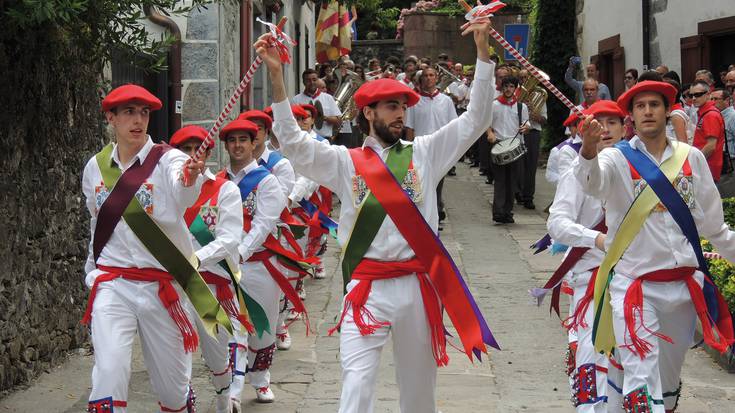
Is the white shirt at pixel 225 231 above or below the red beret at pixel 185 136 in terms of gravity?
below

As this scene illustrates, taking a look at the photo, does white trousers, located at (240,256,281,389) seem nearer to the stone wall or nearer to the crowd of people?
the crowd of people

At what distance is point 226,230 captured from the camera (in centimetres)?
698

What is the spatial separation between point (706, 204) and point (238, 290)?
289 cm

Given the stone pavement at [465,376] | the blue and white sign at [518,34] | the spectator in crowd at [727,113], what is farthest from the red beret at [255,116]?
the blue and white sign at [518,34]

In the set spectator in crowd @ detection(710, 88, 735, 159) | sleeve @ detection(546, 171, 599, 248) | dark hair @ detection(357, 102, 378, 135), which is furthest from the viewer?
spectator in crowd @ detection(710, 88, 735, 159)

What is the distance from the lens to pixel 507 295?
1175 centimetres

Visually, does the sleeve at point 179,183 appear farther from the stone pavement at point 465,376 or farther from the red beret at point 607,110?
the red beret at point 607,110

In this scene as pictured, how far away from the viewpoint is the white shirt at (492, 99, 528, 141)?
16.8m

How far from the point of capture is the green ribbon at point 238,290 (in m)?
7.32

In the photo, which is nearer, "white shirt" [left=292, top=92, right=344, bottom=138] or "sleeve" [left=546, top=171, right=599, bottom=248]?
"sleeve" [left=546, top=171, right=599, bottom=248]

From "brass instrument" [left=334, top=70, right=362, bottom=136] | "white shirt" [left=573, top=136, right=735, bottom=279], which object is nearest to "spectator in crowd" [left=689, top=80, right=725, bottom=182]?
"white shirt" [left=573, top=136, right=735, bottom=279]

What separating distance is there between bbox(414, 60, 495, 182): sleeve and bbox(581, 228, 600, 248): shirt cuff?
111 cm

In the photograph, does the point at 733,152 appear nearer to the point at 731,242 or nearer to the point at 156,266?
the point at 731,242

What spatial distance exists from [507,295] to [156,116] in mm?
4294
